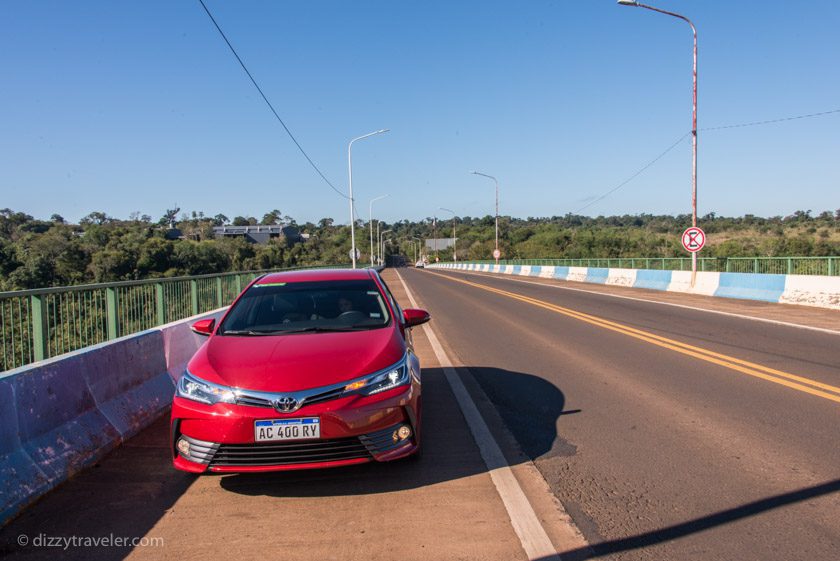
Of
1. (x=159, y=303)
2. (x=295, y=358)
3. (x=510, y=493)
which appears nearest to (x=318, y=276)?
(x=295, y=358)

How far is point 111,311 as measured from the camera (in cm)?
754

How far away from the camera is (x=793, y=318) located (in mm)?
14688

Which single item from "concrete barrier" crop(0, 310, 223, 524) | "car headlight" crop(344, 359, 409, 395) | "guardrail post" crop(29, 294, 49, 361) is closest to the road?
"car headlight" crop(344, 359, 409, 395)

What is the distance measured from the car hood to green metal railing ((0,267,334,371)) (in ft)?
6.67

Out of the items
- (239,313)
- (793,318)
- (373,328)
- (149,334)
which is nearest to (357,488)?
(373,328)

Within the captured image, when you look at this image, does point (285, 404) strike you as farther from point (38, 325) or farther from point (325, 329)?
point (38, 325)

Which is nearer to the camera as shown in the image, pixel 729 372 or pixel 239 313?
pixel 239 313

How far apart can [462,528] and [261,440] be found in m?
1.42

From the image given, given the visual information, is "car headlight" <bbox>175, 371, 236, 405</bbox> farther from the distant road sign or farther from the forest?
the distant road sign

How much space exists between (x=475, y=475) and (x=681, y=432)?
220cm

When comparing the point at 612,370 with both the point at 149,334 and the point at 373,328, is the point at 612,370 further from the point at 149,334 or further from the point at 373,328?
the point at 149,334

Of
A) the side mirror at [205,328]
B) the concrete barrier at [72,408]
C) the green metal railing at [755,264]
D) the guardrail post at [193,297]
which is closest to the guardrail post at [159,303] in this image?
the guardrail post at [193,297]

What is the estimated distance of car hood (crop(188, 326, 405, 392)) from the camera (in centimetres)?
432

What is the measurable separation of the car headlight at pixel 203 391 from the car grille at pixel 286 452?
0.31 m
